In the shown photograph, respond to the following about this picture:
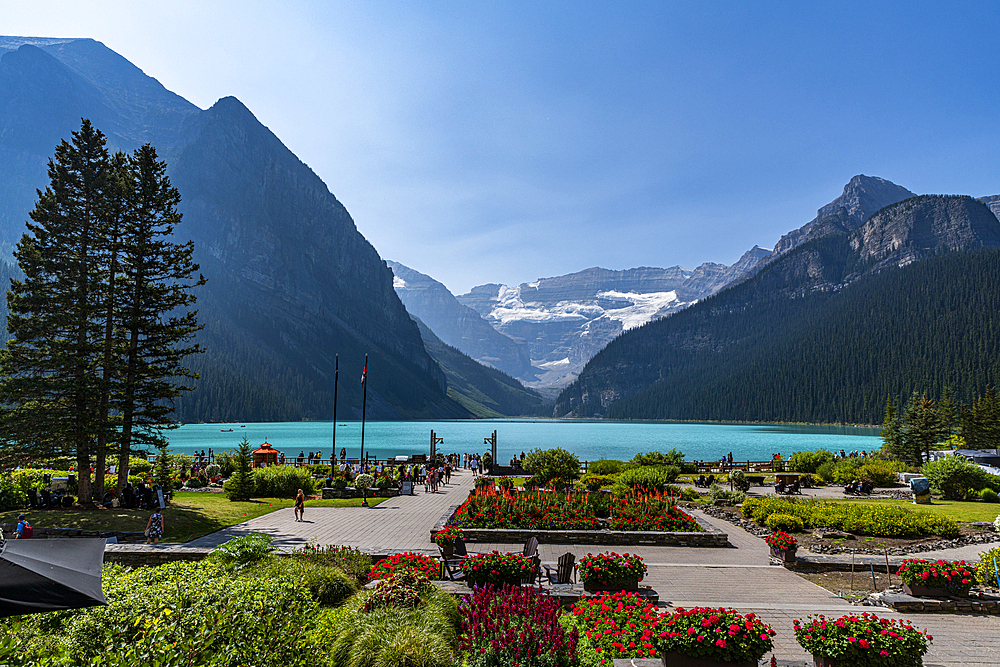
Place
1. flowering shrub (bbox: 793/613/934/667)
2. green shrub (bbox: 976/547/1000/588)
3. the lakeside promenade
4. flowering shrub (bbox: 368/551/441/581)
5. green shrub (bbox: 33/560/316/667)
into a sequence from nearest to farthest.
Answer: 1. green shrub (bbox: 33/560/316/667)
2. flowering shrub (bbox: 793/613/934/667)
3. the lakeside promenade
4. flowering shrub (bbox: 368/551/441/581)
5. green shrub (bbox: 976/547/1000/588)

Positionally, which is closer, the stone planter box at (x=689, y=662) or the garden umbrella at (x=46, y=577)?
the garden umbrella at (x=46, y=577)

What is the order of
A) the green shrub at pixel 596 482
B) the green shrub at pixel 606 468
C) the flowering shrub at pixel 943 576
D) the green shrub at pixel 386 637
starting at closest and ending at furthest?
1. the green shrub at pixel 386 637
2. the flowering shrub at pixel 943 576
3. the green shrub at pixel 596 482
4. the green shrub at pixel 606 468

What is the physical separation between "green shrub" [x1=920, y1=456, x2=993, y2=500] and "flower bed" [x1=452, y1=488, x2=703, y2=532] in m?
18.7

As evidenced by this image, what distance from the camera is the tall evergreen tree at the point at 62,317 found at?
2023 centimetres

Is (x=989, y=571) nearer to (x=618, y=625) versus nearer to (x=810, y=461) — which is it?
(x=618, y=625)

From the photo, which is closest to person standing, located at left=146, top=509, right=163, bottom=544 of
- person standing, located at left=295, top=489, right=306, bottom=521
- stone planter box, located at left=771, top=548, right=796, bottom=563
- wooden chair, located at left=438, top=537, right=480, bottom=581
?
person standing, located at left=295, top=489, right=306, bottom=521

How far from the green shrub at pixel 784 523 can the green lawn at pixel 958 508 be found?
22.8 ft

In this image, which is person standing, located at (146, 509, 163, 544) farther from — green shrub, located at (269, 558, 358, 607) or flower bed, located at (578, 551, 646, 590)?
flower bed, located at (578, 551, 646, 590)

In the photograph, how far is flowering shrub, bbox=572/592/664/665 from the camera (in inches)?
273

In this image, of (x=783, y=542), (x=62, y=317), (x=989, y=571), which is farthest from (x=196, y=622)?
(x=62, y=317)

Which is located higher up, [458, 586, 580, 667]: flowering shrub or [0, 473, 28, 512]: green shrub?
[458, 586, 580, 667]: flowering shrub

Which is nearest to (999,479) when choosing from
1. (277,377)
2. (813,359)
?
(813,359)

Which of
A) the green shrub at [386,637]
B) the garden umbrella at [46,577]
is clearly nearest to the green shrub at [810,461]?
the green shrub at [386,637]

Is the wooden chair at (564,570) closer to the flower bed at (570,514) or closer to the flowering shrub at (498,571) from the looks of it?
the flowering shrub at (498,571)
